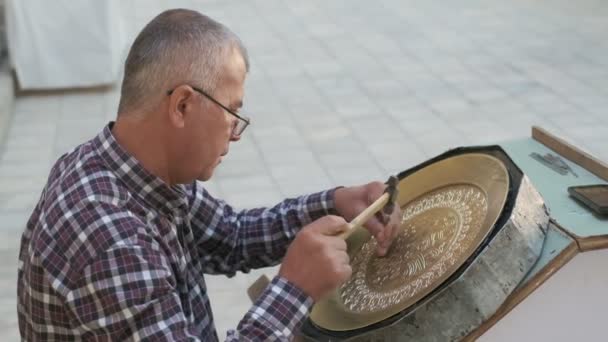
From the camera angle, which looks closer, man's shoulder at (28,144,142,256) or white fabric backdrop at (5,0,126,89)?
man's shoulder at (28,144,142,256)

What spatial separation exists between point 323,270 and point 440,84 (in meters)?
3.65

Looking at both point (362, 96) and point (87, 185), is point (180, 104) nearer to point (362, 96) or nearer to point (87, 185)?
point (87, 185)

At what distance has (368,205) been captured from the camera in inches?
57.2

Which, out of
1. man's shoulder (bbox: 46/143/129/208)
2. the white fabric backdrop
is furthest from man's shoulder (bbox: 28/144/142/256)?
the white fabric backdrop

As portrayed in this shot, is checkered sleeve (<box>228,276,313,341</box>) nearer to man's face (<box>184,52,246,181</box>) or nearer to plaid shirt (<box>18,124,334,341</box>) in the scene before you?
plaid shirt (<box>18,124,334,341</box>)

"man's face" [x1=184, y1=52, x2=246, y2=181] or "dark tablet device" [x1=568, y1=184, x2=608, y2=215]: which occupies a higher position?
"man's face" [x1=184, y1=52, x2=246, y2=181]

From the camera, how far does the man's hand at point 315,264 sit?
1167 mm

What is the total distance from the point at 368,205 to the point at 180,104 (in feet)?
1.37

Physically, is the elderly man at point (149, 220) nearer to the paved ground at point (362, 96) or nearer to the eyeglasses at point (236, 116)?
the eyeglasses at point (236, 116)

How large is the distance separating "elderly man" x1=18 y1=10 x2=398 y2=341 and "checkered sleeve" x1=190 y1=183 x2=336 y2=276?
0.75ft

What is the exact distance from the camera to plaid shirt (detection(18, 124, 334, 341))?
1082mm

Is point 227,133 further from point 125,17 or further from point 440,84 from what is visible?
point 125,17

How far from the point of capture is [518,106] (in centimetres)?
434

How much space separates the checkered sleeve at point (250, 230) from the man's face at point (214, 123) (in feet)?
0.94
